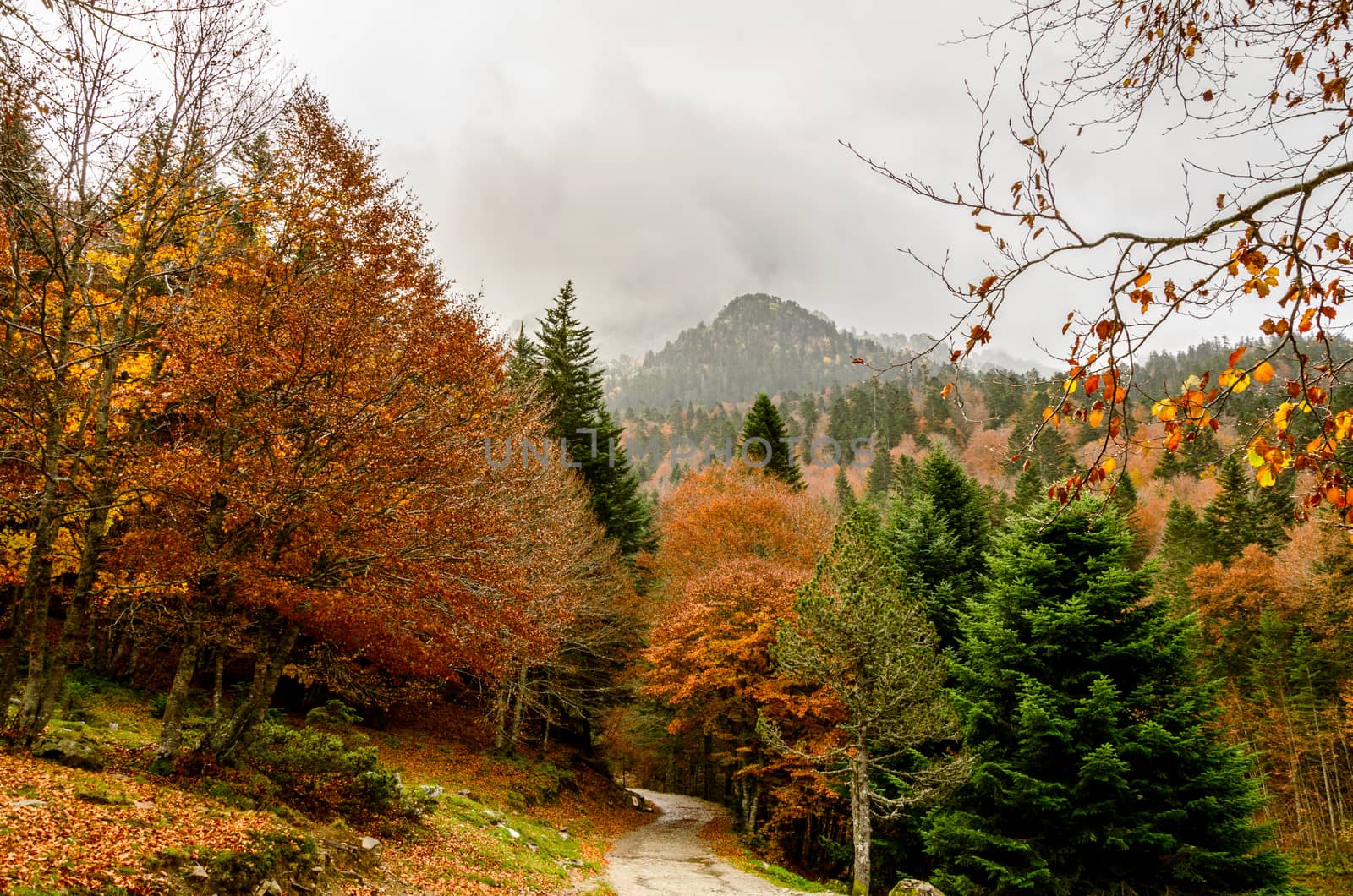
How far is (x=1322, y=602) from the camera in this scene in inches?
961

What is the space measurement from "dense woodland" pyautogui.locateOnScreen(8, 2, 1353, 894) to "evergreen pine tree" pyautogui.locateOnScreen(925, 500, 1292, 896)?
7 centimetres

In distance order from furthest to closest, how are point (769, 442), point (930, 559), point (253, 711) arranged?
point (769, 442), point (930, 559), point (253, 711)

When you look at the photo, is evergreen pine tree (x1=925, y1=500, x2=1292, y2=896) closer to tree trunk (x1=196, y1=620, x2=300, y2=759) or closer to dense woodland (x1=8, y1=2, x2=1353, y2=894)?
dense woodland (x1=8, y1=2, x2=1353, y2=894)

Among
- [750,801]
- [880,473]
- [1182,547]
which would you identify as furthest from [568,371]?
[880,473]

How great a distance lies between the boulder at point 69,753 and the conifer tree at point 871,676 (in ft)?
38.7

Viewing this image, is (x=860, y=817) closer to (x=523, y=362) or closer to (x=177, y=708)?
(x=177, y=708)

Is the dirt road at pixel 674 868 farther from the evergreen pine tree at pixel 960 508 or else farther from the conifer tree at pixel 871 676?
the evergreen pine tree at pixel 960 508

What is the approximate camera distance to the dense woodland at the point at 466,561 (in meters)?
6.80

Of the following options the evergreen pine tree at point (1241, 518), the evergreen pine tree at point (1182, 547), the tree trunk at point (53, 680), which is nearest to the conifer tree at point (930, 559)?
the tree trunk at point (53, 680)

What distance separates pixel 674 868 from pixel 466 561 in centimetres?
950

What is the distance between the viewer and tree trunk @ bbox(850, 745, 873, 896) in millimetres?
13664

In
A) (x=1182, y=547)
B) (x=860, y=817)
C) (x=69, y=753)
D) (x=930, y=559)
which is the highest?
(x=1182, y=547)

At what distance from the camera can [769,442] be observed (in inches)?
1320

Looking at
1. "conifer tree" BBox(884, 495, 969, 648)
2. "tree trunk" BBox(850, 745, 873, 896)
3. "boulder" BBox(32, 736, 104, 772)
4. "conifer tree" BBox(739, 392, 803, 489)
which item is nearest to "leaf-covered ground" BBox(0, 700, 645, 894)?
"boulder" BBox(32, 736, 104, 772)
